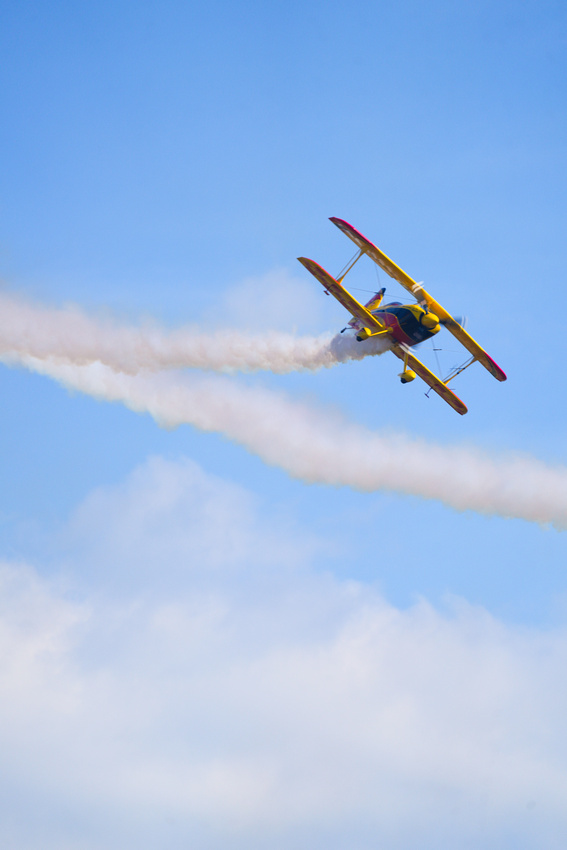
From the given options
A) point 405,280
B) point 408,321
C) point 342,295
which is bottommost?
point 342,295

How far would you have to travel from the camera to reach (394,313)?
54.8 meters

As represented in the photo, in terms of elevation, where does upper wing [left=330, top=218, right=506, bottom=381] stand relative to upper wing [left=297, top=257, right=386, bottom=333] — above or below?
above

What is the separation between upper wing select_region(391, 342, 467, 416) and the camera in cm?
5662

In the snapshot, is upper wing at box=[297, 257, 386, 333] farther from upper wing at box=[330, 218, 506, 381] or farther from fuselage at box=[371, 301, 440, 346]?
upper wing at box=[330, 218, 506, 381]

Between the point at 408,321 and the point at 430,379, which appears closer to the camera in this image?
the point at 408,321

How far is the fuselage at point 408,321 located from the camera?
54531 mm

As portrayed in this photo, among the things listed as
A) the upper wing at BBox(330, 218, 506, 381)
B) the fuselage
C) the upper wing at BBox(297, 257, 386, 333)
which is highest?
the upper wing at BBox(330, 218, 506, 381)

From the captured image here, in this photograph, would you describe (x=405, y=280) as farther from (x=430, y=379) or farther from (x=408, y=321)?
(x=430, y=379)

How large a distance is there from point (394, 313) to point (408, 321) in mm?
830

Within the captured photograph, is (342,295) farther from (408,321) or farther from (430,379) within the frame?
(430,379)

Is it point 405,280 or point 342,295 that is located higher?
point 405,280

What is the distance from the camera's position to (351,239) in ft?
182

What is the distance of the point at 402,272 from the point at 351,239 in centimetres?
312

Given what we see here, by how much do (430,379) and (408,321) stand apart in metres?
5.04
